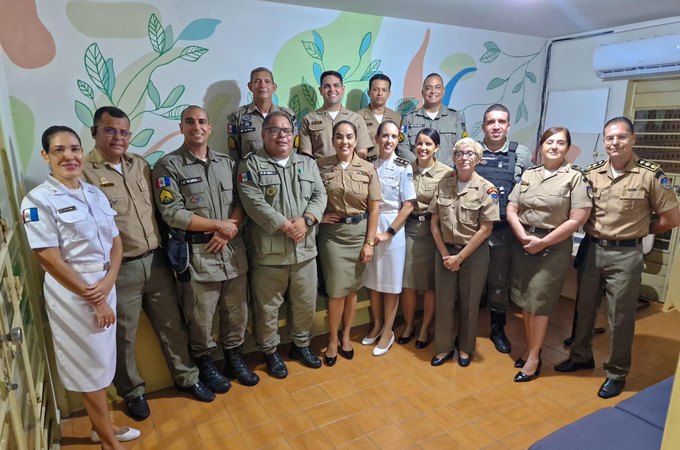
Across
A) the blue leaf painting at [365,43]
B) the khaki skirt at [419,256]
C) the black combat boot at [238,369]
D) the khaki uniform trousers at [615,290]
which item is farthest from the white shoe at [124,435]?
the blue leaf painting at [365,43]

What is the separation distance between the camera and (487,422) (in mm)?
2529

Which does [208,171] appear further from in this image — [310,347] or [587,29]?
[587,29]

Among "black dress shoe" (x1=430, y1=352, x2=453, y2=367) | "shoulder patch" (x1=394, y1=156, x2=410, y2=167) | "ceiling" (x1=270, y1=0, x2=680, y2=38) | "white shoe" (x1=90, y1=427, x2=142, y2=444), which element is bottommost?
"white shoe" (x1=90, y1=427, x2=142, y2=444)

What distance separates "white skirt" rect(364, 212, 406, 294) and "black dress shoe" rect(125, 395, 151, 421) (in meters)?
1.68

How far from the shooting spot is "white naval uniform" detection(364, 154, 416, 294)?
310cm

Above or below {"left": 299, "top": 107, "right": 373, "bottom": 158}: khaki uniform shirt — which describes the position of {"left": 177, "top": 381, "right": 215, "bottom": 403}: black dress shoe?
below

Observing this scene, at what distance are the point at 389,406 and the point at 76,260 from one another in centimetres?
190

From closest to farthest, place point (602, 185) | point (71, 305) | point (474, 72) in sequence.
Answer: point (71, 305) < point (602, 185) < point (474, 72)

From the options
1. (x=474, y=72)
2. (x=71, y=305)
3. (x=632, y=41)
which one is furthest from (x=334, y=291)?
(x=632, y=41)

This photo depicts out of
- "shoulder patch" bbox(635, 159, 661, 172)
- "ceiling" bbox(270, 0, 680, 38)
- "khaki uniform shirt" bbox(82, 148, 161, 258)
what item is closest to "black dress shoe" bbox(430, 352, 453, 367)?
"shoulder patch" bbox(635, 159, 661, 172)

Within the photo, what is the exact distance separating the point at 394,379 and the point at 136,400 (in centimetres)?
161

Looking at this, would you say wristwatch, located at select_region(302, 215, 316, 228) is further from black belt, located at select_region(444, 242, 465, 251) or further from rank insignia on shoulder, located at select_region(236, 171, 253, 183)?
black belt, located at select_region(444, 242, 465, 251)

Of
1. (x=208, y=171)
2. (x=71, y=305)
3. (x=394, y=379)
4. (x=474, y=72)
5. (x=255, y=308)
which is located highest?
(x=474, y=72)

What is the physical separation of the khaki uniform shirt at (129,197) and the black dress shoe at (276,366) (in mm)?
1110
